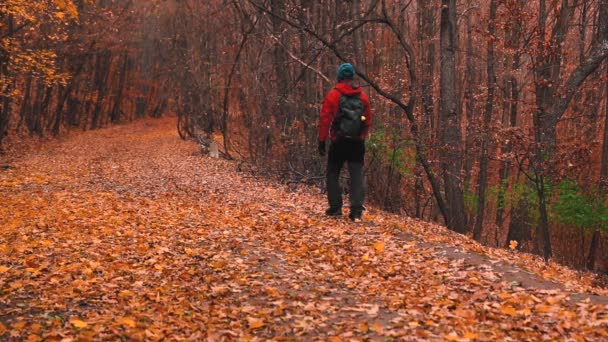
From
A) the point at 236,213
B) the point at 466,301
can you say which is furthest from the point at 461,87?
the point at 466,301

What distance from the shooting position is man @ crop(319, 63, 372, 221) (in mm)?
9633

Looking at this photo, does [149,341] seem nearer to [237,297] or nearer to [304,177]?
[237,297]

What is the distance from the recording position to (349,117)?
9602 mm

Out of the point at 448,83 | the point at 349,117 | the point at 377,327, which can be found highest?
the point at 448,83

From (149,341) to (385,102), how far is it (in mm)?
13065

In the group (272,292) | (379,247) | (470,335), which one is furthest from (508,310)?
(379,247)

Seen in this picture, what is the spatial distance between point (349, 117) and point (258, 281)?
3495 mm

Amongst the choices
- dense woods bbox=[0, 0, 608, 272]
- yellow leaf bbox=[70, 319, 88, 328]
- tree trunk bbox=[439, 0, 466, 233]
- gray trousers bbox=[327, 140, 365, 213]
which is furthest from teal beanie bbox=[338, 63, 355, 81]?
yellow leaf bbox=[70, 319, 88, 328]

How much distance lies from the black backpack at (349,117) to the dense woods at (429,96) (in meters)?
3.35

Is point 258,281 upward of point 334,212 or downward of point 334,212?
downward

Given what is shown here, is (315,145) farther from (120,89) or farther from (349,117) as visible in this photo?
(120,89)

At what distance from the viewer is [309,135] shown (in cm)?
1800

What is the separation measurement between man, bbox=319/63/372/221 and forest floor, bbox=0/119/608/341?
0.86 m

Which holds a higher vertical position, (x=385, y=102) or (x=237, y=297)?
(x=385, y=102)
